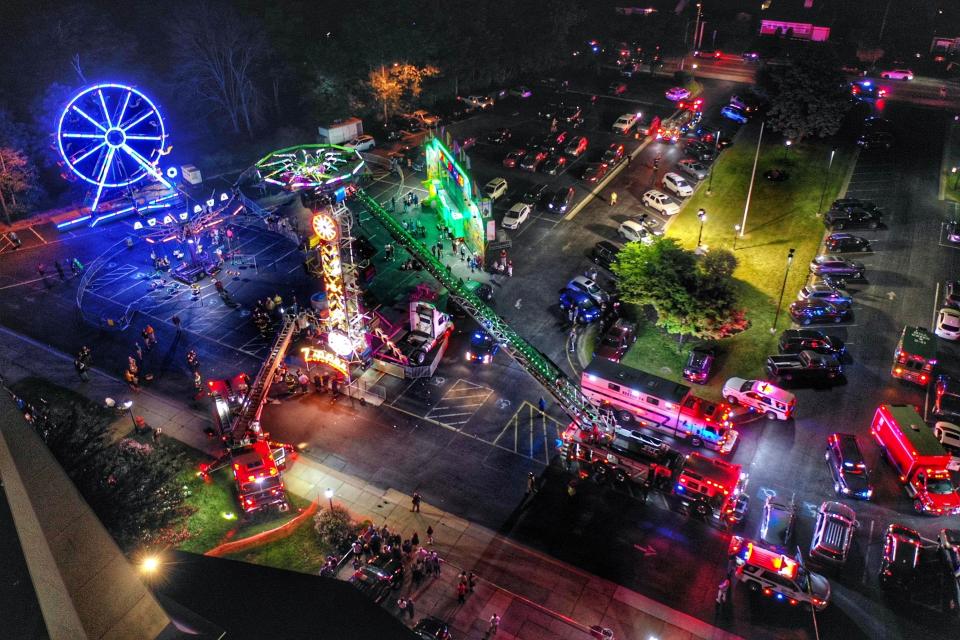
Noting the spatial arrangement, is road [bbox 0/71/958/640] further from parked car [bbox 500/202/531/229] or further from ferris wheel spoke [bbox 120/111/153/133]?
ferris wheel spoke [bbox 120/111/153/133]

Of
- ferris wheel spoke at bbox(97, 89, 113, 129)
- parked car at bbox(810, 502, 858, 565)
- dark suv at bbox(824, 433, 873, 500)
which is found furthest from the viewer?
ferris wheel spoke at bbox(97, 89, 113, 129)

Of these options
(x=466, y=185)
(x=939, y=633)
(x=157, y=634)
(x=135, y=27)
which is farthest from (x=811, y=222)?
(x=135, y=27)

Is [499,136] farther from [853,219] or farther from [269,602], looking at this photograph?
[269,602]

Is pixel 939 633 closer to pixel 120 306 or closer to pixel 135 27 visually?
pixel 120 306

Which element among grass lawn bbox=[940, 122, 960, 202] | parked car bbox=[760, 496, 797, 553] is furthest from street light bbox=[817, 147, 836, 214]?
parked car bbox=[760, 496, 797, 553]

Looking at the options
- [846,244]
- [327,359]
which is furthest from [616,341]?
[846,244]

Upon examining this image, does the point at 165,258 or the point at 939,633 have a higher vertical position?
the point at 165,258

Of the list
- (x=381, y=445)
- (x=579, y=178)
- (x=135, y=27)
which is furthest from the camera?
(x=135, y=27)

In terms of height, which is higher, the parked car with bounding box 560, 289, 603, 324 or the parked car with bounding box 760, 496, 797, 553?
the parked car with bounding box 560, 289, 603, 324
